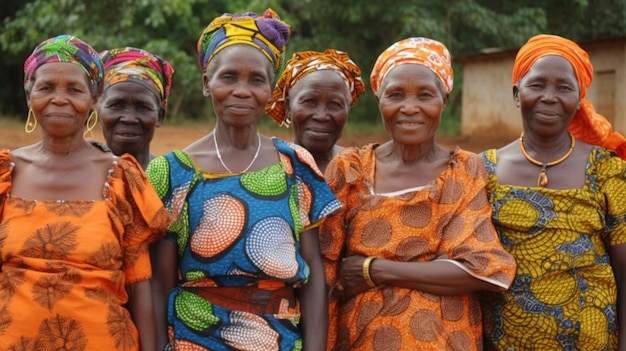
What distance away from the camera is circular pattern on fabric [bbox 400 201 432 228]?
319cm

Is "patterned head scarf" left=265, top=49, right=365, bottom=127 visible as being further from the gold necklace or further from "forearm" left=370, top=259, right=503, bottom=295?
"forearm" left=370, top=259, right=503, bottom=295

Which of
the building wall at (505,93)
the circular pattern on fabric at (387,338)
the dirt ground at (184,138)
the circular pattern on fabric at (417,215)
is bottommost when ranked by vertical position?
the circular pattern on fabric at (387,338)

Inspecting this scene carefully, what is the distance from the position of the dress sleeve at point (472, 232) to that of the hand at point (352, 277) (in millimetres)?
307

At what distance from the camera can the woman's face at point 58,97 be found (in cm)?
282

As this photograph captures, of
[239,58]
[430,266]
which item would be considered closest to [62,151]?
[239,58]

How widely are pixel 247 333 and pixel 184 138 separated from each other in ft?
41.1

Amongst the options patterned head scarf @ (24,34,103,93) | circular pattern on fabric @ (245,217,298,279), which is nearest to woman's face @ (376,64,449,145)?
circular pattern on fabric @ (245,217,298,279)

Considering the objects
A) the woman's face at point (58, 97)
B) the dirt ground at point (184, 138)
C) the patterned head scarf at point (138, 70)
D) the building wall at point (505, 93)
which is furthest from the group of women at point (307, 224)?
the building wall at point (505, 93)

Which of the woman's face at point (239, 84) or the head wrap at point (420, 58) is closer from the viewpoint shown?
the woman's face at point (239, 84)

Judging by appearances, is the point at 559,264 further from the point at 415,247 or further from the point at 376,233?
the point at 376,233

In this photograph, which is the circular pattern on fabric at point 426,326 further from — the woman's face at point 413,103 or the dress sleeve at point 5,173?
the dress sleeve at point 5,173

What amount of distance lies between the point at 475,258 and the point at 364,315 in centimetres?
47

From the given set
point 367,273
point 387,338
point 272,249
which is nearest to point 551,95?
point 367,273

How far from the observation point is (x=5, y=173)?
2801 mm
